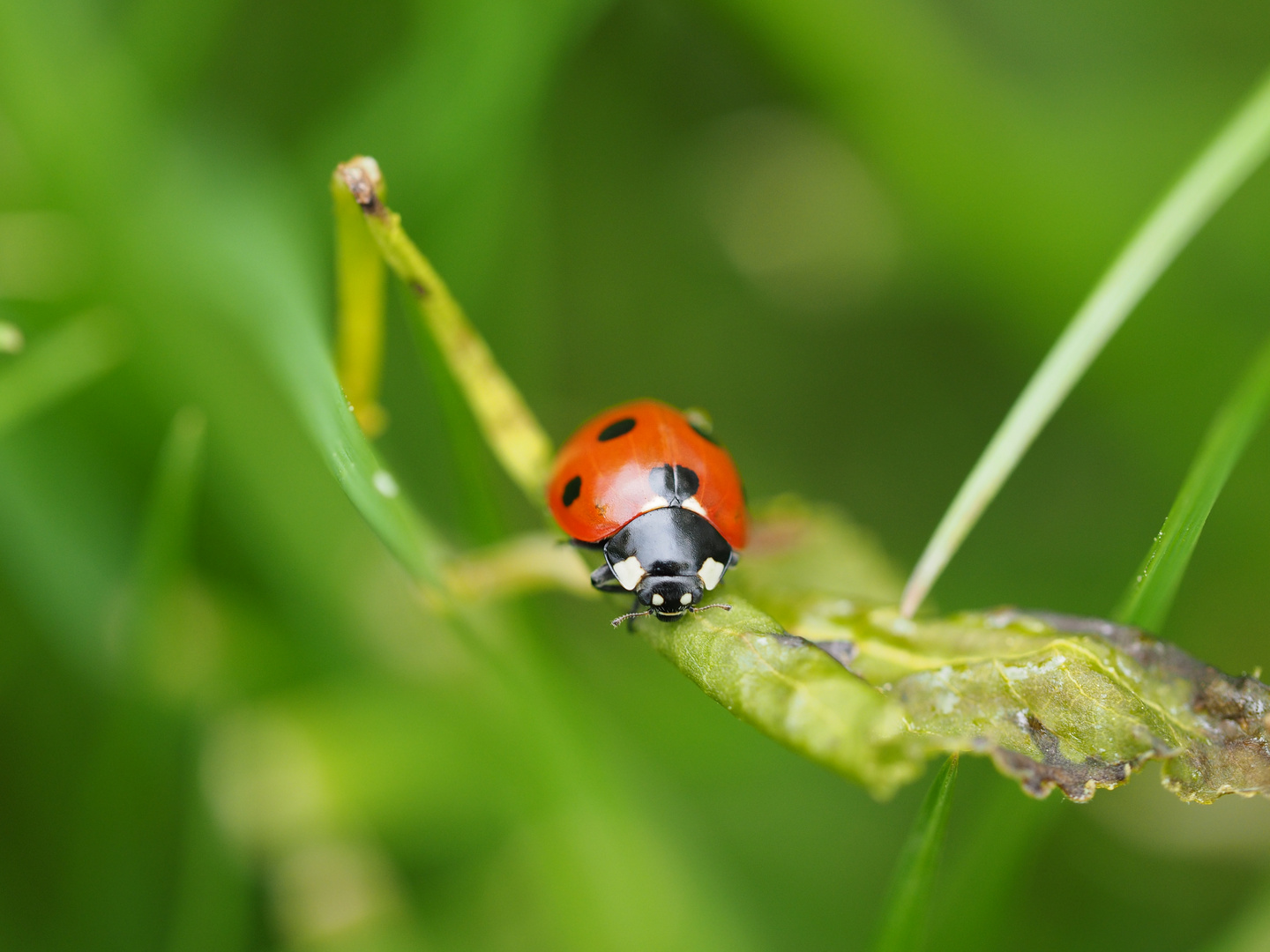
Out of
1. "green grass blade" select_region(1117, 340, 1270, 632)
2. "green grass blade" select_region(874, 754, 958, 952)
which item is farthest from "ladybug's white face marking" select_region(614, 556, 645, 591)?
"green grass blade" select_region(1117, 340, 1270, 632)

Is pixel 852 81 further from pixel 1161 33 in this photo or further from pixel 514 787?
pixel 514 787

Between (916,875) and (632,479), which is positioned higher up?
(632,479)

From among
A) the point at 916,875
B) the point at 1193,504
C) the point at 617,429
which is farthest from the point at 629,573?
the point at 1193,504

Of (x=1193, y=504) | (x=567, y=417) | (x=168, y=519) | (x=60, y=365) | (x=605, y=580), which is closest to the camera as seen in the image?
(x=1193, y=504)

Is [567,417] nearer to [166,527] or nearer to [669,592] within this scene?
[166,527]

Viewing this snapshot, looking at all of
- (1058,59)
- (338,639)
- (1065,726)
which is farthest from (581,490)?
(1058,59)

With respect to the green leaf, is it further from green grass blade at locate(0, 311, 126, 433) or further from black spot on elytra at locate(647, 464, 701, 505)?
green grass blade at locate(0, 311, 126, 433)
